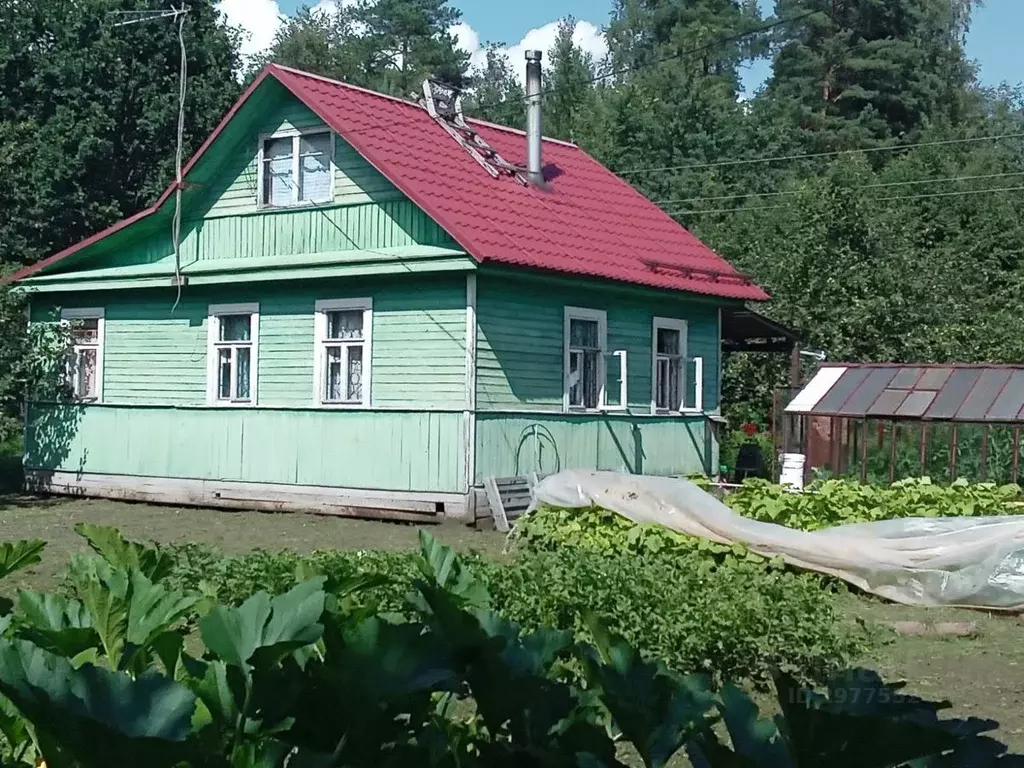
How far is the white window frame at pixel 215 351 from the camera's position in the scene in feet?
59.6

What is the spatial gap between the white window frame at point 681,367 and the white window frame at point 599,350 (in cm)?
125

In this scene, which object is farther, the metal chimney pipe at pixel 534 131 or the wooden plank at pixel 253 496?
the metal chimney pipe at pixel 534 131

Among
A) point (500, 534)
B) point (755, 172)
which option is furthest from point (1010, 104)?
point (500, 534)

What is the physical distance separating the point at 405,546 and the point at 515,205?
5.91 meters

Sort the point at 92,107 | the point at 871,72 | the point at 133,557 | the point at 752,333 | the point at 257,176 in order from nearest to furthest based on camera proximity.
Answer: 1. the point at 133,557
2. the point at 257,176
3. the point at 752,333
4. the point at 92,107
5. the point at 871,72

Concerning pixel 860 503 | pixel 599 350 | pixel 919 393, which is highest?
pixel 599 350

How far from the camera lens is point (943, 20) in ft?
162

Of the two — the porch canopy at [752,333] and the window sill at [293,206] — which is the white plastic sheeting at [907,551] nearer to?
the window sill at [293,206]

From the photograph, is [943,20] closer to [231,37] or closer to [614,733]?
[231,37]

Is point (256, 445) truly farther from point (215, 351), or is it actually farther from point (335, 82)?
point (335, 82)

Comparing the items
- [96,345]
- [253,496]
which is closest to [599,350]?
[253,496]

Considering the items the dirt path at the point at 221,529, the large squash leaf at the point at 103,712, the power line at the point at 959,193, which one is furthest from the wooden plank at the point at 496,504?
the power line at the point at 959,193

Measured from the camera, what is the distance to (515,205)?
17.8m

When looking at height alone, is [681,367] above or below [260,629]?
above
